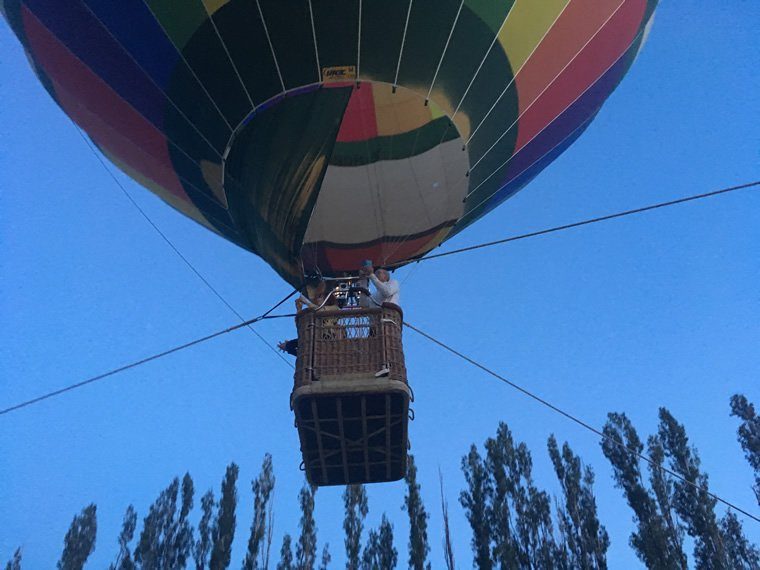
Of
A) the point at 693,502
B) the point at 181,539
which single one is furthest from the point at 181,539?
the point at 693,502

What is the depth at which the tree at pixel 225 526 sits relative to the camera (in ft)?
67.2

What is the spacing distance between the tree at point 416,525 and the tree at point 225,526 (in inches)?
241

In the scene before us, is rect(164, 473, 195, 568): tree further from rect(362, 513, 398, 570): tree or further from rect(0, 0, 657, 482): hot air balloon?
rect(0, 0, 657, 482): hot air balloon

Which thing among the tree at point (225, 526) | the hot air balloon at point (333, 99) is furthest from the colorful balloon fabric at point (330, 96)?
the tree at point (225, 526)

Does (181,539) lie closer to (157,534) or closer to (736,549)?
(157,534)

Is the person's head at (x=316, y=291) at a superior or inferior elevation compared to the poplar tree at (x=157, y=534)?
inferior

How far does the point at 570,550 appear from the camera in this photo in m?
18.7

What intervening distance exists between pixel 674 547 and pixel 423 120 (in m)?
16.8

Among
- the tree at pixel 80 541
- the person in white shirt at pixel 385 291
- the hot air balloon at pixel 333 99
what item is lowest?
the person in white shirt at pixel 385 291

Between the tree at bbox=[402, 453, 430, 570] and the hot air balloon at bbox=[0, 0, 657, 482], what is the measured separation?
1481 cm

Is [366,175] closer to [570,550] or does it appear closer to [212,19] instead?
[212,19]

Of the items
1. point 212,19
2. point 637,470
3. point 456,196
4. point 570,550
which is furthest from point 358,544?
point 212,19

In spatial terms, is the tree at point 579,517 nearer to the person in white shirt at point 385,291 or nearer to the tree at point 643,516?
the tree at point 643,516

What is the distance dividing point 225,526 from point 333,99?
20271 millimetres
